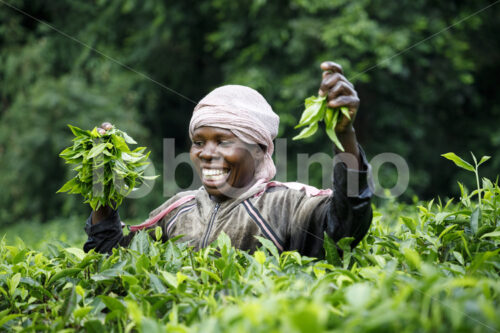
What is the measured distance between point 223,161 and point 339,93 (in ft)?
3.28

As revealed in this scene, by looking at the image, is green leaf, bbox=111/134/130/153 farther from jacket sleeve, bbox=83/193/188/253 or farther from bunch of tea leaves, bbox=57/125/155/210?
jacket sleeve, bbox=83/193/188/253

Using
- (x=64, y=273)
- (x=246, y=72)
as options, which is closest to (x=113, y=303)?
(x=64, y=273)

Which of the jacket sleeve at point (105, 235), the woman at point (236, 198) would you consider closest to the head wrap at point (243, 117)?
the woman at point (236, 198)

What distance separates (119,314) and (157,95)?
10.7 m

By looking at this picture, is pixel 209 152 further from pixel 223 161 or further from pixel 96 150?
pixel 96 150

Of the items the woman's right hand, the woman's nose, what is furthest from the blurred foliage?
the woman's right hand

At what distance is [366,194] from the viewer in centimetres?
216

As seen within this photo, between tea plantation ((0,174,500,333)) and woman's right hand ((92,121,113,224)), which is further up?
woman's right hand ((92,121,113,224))

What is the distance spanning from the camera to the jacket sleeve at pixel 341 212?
2.16m

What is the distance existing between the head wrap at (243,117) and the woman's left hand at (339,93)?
871 mm

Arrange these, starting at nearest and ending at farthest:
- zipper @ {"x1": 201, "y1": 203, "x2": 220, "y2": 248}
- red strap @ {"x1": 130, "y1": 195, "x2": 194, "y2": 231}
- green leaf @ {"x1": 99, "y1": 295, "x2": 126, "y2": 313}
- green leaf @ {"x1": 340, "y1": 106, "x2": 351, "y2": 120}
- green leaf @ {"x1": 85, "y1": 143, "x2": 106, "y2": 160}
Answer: green leaf @ {"x1": 99, "y1": 295, "x2": 126, "y2": 313} < green leaf @ {"x1": 340, "y1": 106, "x2": 351, "y2": 120} < green leaf @ {"x1": 85, "y1": 143, "x2": 106, "y2": 160} < zipper @ {"x1": 201, "y1": 203, "x2": 220, "y2": 248} < red strap @ {"x1": 130, "y1": 195, "x2": 194, "y2": 231}

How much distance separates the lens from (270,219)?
2.74m

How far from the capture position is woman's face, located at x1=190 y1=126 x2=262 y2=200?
114 inches

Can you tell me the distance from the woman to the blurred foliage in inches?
238
